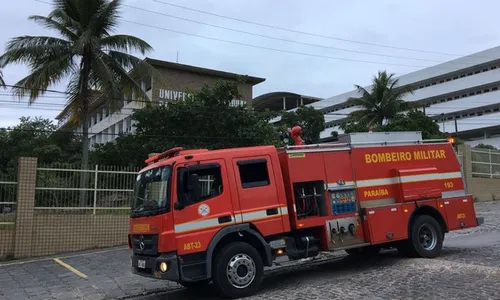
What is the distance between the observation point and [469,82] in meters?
53.4

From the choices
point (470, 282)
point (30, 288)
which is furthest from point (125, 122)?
point (470, 282)

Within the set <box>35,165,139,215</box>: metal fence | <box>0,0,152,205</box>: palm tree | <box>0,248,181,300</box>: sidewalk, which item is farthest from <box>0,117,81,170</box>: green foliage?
<box>0,248,181,300</box>: sidewalk

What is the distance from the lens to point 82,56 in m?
19.6

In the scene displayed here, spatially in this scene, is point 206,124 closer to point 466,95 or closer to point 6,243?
point 6,243

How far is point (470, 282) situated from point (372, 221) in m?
2.05

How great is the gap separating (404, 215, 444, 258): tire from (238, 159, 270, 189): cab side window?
361 centimetres

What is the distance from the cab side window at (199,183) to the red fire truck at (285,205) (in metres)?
0.02

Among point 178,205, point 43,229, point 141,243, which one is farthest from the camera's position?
point 43,229

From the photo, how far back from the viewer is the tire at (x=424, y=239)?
9680mm

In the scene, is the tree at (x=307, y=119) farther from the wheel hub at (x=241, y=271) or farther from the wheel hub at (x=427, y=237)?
the wheel hub at (x=241, y=271)

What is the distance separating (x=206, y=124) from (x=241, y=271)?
17.3m

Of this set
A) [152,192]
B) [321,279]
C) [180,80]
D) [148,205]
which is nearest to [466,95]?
[180,80]

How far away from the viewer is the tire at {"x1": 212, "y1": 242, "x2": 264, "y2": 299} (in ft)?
24.4

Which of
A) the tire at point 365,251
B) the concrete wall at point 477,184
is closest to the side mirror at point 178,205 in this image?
the tire at point 365,251
